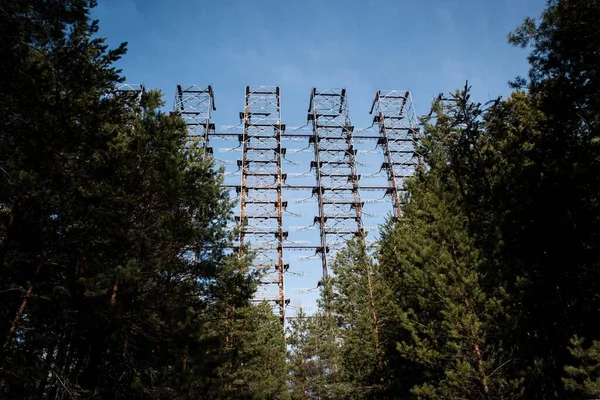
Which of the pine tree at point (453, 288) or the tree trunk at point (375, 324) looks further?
the tree trunk at point (375, 324)

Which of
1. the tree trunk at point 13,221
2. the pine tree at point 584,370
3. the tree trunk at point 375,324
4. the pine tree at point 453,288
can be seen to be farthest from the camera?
the tree trunk at point 375,324

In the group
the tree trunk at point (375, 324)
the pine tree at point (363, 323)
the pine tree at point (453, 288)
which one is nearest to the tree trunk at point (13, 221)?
the pine tree at point (453, 288)

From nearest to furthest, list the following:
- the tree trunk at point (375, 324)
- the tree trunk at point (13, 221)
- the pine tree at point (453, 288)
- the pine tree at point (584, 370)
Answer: the tree trunk at point (13, 221), the pine tree at point (584, 370), the pine tree at point (453, 288), the tree trunk at point (375, 324)

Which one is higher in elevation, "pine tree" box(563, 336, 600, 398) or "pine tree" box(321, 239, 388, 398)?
"pine tree" box(321, 239, 388, 398)

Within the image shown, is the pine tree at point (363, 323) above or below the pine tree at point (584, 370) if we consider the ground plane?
above

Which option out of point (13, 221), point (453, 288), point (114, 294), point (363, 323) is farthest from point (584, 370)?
point (13, 221)

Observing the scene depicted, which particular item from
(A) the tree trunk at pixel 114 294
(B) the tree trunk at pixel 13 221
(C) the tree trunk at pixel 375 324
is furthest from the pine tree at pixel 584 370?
(B) the tree trunk at pixel 13 221

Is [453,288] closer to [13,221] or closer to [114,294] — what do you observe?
[114,294]

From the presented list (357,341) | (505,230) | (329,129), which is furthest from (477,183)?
(329,129)

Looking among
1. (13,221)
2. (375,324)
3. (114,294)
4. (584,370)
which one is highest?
(13,221)

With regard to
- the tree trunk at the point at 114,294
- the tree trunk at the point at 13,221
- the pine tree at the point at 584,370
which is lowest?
the pine tree at the point at 584,370

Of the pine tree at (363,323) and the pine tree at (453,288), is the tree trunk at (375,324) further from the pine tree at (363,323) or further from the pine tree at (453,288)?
the pine tree at (453,288)

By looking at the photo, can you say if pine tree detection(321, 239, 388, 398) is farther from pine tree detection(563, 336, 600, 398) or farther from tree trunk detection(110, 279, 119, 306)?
tree trunk detection(110, 279, 119, 306)

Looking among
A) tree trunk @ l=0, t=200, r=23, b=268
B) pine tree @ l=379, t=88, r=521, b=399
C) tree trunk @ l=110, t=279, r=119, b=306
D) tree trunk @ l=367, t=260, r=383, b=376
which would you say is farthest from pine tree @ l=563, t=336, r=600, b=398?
tree trunk @ l=0, t=200, r=23, b=268
